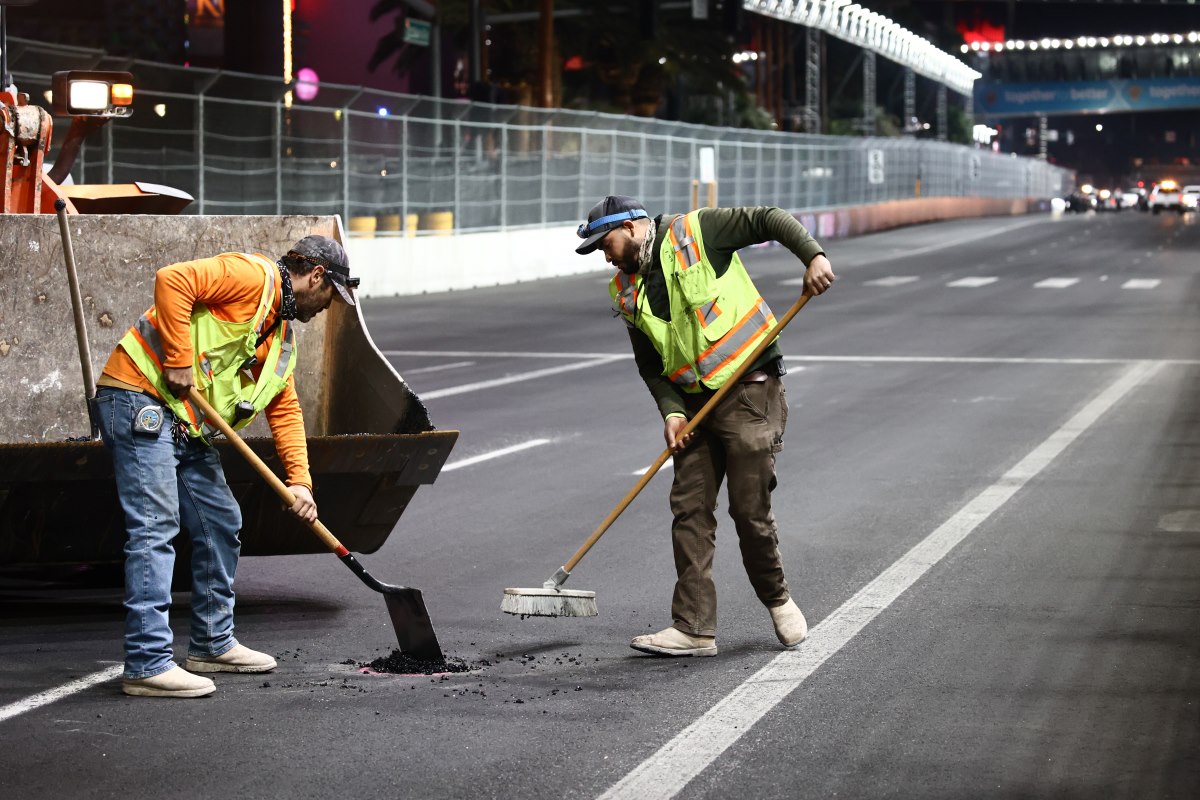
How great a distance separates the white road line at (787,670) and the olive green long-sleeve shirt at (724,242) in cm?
101

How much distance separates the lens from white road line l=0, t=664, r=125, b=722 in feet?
19.7

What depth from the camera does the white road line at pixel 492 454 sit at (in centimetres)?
1187

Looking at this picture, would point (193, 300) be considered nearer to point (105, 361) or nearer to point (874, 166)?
point (105, 361)

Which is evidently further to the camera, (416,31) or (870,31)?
(870,31)

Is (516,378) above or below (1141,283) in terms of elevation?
below

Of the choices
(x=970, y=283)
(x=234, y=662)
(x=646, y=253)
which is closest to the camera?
(x=234, y=662)

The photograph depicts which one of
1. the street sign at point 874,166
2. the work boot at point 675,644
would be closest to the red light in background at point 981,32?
the street sign at point 874,166

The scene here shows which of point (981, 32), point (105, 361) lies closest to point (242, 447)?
point (105, 361)

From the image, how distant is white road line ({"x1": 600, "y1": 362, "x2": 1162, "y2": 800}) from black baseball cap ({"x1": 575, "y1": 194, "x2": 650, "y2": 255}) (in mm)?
1604

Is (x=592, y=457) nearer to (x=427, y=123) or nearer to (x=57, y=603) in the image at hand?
(x=57, y=603)

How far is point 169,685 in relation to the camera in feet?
20.2

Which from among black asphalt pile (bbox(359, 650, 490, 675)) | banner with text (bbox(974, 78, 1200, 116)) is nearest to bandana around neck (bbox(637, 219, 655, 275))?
black asphalt pile (bbox(359, 650, 490, 675))

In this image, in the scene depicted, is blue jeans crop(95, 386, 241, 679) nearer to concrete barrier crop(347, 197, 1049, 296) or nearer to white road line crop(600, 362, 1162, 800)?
white road line crop(600, 362, 1162, 800)

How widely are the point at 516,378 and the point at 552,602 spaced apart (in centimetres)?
1035
